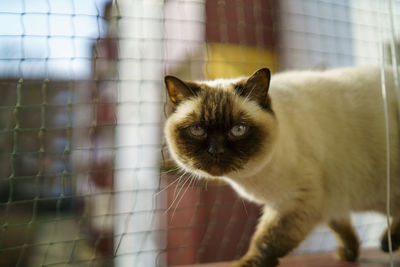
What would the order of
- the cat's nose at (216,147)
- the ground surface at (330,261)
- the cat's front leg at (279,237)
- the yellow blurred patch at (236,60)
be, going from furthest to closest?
the yellow blurred patch at (236,60)
the ground surface at (330,261)
the cat's front leg at (279,237)
the cat's nose at (216,147)

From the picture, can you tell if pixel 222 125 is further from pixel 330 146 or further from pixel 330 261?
pixel 330 261

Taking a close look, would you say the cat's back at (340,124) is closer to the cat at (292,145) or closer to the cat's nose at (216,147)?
the cat at (292,145)

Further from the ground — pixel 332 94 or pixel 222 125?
pixel 332 94

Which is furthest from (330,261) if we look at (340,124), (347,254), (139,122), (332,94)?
(139,122)

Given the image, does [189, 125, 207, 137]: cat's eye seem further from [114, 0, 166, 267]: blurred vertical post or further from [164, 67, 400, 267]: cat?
[114, 0, 166, 267]: blurred vertical post

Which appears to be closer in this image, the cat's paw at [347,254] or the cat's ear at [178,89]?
the cat's ear at [178,89]

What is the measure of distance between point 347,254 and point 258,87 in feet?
3.16

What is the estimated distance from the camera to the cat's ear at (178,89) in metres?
1.13

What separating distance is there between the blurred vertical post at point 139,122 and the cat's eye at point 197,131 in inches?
27.3

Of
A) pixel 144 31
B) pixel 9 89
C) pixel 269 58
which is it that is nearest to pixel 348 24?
pixel 269 58

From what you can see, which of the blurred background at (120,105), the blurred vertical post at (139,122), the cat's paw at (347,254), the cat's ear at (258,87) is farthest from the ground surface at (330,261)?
A: the cat's ear at (258,87)

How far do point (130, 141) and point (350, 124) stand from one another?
4.55 feet

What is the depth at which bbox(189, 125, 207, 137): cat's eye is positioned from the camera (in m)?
1.08

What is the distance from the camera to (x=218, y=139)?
1047mm
